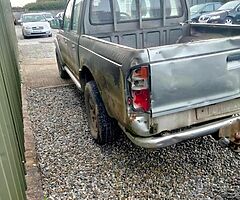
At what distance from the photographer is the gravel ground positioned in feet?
9.20

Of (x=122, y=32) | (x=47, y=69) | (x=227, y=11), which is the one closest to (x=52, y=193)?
(x=122, y=32)

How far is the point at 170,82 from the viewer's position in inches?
96.0

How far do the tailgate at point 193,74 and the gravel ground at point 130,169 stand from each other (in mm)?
842

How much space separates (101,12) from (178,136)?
2.65m

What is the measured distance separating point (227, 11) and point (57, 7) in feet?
99.4

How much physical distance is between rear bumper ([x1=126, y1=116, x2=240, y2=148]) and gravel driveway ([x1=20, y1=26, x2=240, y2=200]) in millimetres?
560

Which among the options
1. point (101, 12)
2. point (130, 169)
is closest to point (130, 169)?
point (130, 169)

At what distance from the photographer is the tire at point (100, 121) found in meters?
3.49

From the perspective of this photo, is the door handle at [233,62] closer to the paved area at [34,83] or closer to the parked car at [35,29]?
the paved area at [34,83]

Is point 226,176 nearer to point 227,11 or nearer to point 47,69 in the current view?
point 47,69

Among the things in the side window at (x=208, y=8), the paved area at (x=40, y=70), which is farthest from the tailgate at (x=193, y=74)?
the side window at (x=208, y=8)

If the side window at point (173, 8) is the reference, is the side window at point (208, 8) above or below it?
below

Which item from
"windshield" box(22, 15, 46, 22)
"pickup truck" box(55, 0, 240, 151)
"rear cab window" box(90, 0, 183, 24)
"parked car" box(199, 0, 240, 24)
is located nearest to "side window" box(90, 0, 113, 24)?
"rear cab window" box(90, 0, 183, 24)

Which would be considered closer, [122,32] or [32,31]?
[122,32]
